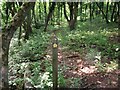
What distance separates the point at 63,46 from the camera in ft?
36.6

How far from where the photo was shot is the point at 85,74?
7.24 meters

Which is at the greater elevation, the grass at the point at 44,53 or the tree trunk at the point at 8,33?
the tree trunk at the point at 8,33

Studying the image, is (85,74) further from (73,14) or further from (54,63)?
(73,14)

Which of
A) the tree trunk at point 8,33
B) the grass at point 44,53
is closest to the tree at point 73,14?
the grass at point 44,53

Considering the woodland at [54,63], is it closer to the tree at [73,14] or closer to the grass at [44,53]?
the grass at [44,53]

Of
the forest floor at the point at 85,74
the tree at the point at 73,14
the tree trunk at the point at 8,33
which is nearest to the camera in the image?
the tree trunk at the point at 8,33

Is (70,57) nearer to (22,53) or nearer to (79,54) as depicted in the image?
(79,54)

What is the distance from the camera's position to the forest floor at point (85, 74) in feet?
Result: 21.0

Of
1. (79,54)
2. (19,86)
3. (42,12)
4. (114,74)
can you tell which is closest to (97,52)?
(79,54)

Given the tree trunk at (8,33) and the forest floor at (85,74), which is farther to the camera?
the forest floor at (85,74)

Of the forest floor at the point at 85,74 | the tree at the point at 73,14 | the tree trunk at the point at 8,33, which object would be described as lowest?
the forest floor at the point at 85,74

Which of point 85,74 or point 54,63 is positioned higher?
point 54,63

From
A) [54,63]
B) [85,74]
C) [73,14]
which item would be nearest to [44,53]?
[85,74]

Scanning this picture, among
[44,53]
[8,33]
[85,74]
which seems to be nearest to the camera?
[8,33]
